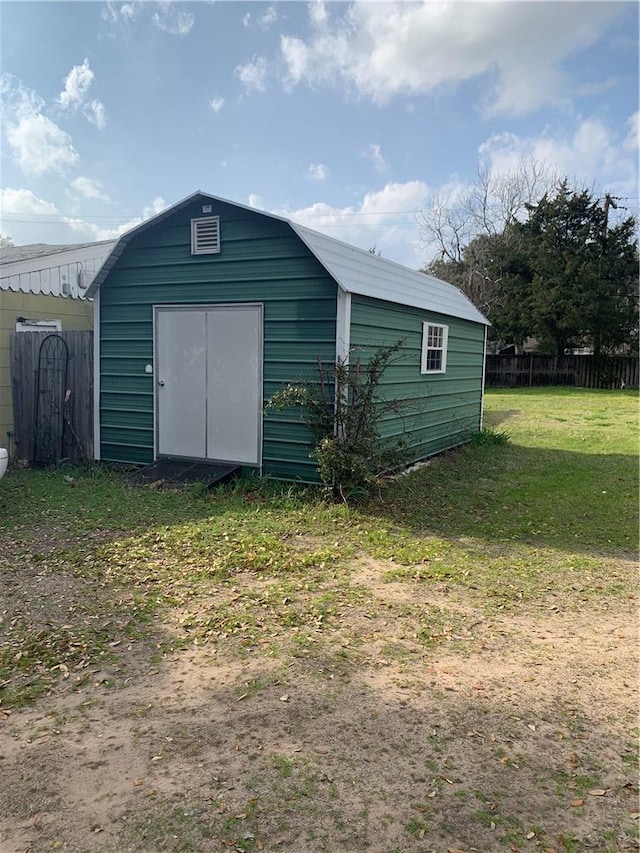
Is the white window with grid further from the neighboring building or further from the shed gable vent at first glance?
the neighboring building

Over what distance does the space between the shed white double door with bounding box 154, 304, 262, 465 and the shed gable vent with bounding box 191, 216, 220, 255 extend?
0.71 meters

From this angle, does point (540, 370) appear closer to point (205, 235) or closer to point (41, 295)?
point (205, 235)

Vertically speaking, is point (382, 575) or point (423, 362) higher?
point (423, 362)

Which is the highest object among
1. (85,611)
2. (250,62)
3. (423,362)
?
(250,62)

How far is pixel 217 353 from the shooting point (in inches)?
304

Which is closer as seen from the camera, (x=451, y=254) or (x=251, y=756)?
(x=251, y=756)

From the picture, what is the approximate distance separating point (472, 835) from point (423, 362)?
24.7ft

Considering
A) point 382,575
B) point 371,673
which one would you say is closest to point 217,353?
point 382,575

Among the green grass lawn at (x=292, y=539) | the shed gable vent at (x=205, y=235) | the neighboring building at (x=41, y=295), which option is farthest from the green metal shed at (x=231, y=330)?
the neighboring building at (x=41, y=295)

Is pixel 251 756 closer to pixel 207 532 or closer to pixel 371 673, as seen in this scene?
pixel 371 673

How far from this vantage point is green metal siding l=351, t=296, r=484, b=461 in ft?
24.4

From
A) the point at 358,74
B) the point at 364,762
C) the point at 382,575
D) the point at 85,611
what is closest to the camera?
the point at 364,762

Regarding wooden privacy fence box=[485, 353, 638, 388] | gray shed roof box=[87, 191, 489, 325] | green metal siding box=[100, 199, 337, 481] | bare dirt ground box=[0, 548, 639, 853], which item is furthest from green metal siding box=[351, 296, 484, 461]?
wooden privacy fence box=[485, 353, 638, 388]

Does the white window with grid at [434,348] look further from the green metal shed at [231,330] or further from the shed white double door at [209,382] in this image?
the shed white double door at [209,382]
